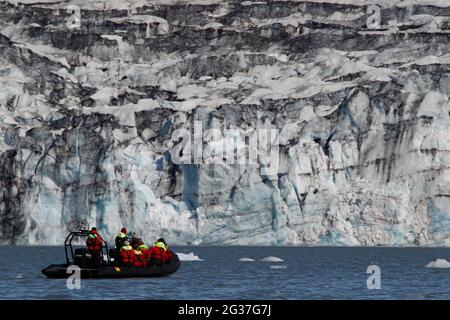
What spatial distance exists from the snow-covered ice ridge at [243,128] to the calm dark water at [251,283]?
33.2ft

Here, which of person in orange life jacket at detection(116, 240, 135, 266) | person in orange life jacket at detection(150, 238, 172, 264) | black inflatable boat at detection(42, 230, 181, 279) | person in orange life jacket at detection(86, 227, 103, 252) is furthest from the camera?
person in orange life jacket at detection(150, 238, 172, 264)

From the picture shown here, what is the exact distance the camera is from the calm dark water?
42156 mm

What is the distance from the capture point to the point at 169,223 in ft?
263

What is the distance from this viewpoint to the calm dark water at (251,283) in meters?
42.2

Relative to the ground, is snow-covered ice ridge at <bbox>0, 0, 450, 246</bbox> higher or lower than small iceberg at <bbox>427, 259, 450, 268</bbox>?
higher

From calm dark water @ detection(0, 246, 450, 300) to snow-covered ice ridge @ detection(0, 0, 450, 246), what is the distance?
10132 millimetres

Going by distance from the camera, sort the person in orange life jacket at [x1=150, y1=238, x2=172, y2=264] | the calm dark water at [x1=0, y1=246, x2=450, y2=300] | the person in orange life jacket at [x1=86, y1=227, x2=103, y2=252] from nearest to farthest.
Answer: the calm dark water at [x1=0, y1=246, x2=450, y2=300] → the person in orange life jacket at [x1=86, y1=227, x2=103, y2=252] → the person in orange life jacket at [x1=150, y1=238, x2=172, y2=264]

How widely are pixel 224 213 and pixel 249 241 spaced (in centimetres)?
233

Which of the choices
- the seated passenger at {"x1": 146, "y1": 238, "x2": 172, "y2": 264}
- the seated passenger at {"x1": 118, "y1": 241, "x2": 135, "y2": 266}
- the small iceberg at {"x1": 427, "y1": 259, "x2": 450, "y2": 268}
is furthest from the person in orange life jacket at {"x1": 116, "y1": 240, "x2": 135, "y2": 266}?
the small iceberg at {"x1": 427, "y1": 259, "x2": 450, "y2": 268}

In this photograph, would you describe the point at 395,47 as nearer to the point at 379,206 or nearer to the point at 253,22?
the point at 253,22

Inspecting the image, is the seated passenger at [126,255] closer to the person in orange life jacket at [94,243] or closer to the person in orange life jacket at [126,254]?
the person in orange life jacket at [126,254]

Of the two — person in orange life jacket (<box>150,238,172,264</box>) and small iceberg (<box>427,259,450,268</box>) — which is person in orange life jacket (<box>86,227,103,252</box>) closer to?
person in orange life jacket (<box>150,238,172,264</box>)

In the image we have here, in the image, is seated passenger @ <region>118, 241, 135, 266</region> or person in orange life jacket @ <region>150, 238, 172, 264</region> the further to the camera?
person in orange life jacket @ <region>150, 238, 172, 264</region>
